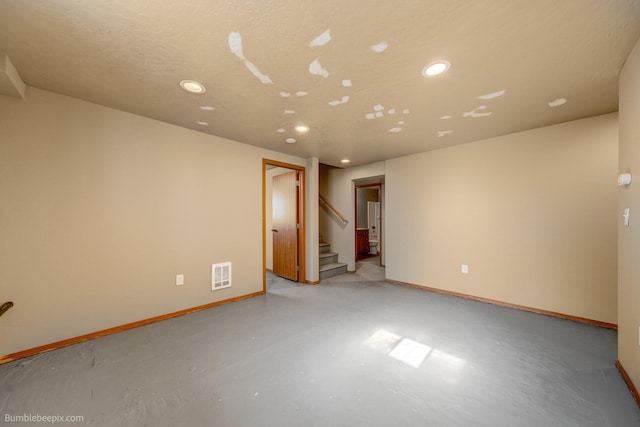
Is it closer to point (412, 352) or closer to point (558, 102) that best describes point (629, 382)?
point (412, 352)

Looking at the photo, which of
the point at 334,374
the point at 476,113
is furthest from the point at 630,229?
the point at 334,374

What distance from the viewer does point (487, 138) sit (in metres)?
3.25

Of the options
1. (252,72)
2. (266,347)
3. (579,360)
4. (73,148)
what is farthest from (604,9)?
(73,148)

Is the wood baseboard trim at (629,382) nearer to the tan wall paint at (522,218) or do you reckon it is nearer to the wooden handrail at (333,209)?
the tan wall paint at (522,218)

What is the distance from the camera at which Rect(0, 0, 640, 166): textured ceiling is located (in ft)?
4.13

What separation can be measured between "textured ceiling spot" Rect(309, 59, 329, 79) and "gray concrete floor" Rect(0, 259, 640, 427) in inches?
87.9

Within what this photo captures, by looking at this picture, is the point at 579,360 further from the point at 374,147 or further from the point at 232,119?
the point at 232,119

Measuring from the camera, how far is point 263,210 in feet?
12.1

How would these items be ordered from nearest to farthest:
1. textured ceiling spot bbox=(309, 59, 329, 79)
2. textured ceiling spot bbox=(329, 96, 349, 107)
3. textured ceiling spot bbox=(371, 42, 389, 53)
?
textured ceiling spot bbox=(371, 42, 389, 53) < textured ceiling spot bbox=(309, 59, 329, 79) < textured ceiling spot bbox=(329, 96, 349, 107)

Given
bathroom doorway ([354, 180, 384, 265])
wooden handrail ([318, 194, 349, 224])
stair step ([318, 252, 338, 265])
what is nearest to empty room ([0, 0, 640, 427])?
stair step ([318, 252, 338, 265])

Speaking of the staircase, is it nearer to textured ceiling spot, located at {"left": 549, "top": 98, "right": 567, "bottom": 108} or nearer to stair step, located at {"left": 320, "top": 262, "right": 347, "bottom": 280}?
stair step, located at {"left": 320, "top": 262, "right": 347, "bottom": 280}

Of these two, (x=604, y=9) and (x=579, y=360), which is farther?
(x=579, y=360)

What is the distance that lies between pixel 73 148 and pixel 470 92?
3.63 metres

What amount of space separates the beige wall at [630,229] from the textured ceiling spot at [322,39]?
191cm
